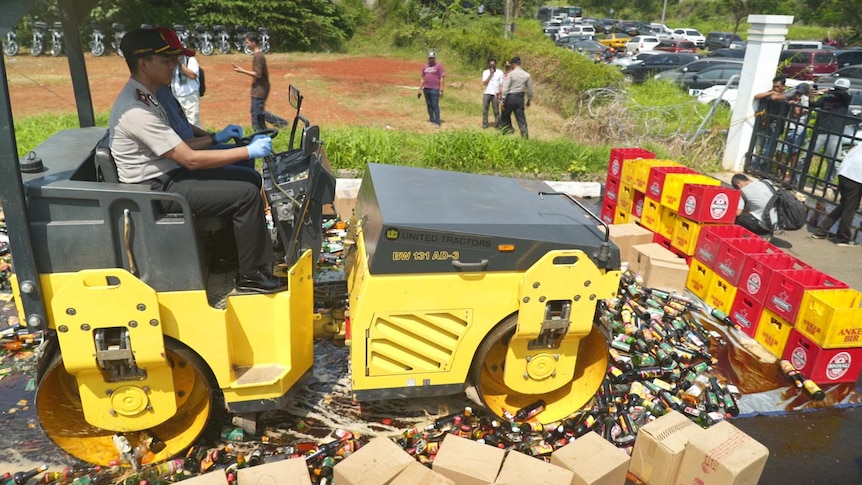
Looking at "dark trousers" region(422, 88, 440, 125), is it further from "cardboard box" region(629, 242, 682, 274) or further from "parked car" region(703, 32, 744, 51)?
"parked car" region(703, 32, 744, 51)

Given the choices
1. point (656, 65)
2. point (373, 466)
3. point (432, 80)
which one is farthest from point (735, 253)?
point (656, 65)

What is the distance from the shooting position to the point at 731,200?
6906mm

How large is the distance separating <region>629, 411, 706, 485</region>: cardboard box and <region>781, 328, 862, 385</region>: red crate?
5.90ft

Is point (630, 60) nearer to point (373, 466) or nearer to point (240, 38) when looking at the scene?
point (240, 38)

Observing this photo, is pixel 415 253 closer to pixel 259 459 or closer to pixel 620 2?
pixel 259 459

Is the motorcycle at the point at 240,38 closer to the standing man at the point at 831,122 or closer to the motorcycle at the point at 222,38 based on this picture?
the motorcycle at the point at 222,38

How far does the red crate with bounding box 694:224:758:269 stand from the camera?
646 centimetres

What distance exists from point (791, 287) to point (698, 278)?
4.59ft

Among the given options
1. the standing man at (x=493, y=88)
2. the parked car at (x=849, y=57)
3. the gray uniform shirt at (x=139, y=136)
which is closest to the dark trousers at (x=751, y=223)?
the gray uniform shirt at (x=139, y=136)

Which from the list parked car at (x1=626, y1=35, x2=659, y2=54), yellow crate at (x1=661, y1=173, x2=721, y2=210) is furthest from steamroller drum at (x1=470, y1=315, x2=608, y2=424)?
parked car at (x1=626, y1=35, x2=659, y2=54)

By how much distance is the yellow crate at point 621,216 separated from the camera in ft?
27.8

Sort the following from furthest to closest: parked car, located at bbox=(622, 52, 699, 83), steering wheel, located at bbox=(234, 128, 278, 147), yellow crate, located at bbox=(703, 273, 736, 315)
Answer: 1. parked car, located at bbox=(622, 52, 699, 83)
2. yellow crate, located at bbox=(703, 273, 736, 315)
3. steering wheel, located at bbox=(234, 128, 278, 147)

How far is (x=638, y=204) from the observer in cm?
824

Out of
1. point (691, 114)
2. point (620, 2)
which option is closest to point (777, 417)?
point (691, 114)
